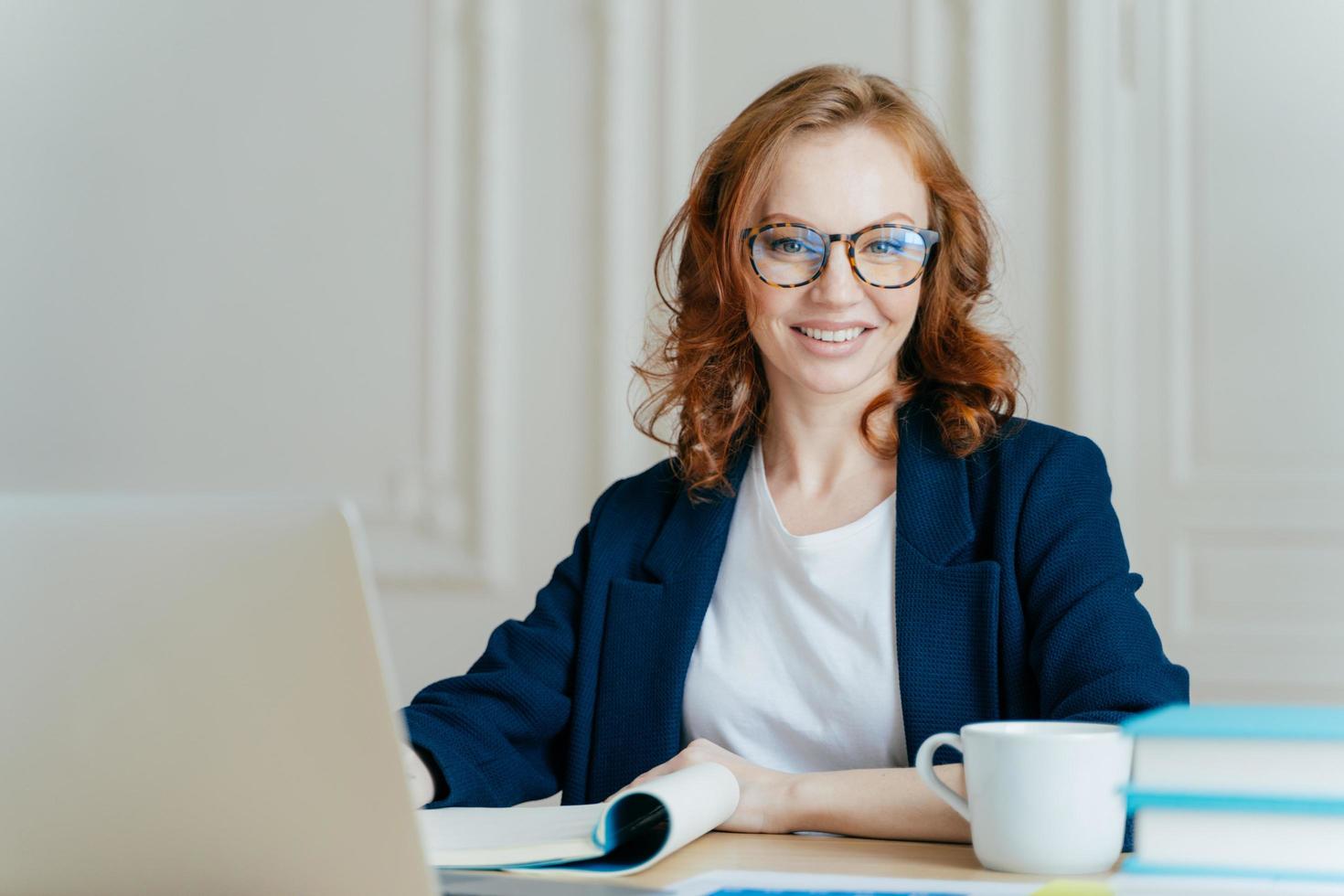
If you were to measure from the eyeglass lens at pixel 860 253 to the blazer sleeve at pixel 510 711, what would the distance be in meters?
0.37

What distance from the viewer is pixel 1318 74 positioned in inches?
97.1

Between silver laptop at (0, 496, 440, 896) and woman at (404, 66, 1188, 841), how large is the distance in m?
0.55

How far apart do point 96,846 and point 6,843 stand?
5 cm

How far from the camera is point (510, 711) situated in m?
1.44

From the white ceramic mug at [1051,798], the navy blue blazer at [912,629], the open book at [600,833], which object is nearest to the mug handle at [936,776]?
the white ceramic mug at [1051,798]

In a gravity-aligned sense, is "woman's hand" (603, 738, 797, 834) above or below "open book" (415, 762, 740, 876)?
below

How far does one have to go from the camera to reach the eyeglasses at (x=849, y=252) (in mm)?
1489

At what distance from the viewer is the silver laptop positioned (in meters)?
0.64

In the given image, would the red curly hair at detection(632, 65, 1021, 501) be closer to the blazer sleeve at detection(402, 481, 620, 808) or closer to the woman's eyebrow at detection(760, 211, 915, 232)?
the woman's eyebrow at detection(760, 211, 915, 232)

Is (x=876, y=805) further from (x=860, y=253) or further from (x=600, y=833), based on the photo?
(x=860, y=253)

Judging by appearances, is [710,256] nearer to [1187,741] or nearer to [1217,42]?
[1187,741]

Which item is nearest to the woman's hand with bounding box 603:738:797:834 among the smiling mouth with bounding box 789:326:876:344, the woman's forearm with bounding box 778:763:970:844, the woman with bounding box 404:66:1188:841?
the woman's forearm with bounding box 778:763:970:844

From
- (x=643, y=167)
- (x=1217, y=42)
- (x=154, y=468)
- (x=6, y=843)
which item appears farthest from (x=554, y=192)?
(x=6, y=843)

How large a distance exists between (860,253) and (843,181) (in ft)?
0.27
